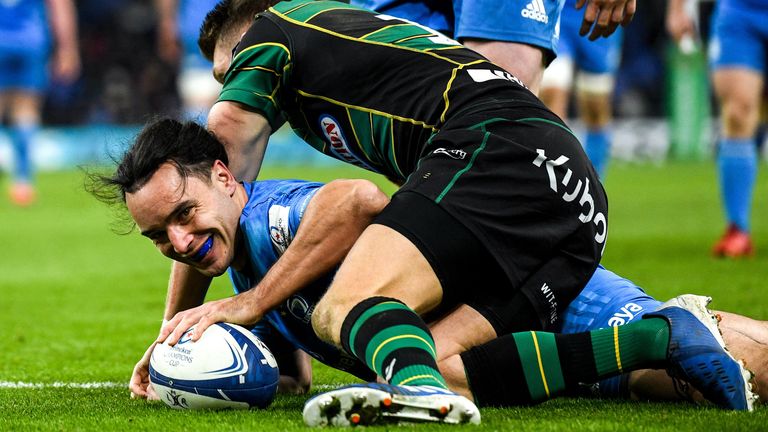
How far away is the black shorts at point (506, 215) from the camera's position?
3334 millimetres

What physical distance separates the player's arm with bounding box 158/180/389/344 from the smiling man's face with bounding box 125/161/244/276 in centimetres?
20

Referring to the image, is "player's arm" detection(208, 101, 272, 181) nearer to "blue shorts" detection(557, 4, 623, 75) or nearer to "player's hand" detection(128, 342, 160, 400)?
"player's hand" detection(128, 342, 160, 400)

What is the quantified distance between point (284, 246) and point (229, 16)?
1162 millimetres

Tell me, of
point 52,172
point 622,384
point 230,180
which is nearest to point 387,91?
point 230,180

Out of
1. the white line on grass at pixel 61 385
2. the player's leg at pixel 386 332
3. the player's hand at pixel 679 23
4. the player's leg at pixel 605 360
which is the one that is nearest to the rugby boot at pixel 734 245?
the player's hand at pixel 679 23

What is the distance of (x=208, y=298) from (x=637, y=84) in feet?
52.1

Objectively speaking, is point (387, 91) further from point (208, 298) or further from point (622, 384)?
point (208, 298)

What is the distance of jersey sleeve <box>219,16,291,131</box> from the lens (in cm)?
387

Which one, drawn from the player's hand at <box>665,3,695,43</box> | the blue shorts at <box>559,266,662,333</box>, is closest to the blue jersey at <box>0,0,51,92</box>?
the player's hand at <box>665,3,695,43</box>

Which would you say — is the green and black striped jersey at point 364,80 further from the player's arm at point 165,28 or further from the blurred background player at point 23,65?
the player's arm at point 165,28

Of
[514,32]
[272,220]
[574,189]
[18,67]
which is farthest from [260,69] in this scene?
[18,67]

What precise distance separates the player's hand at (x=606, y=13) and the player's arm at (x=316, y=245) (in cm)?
128

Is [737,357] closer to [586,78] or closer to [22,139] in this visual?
[586,78]

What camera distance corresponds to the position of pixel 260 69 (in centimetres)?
387
